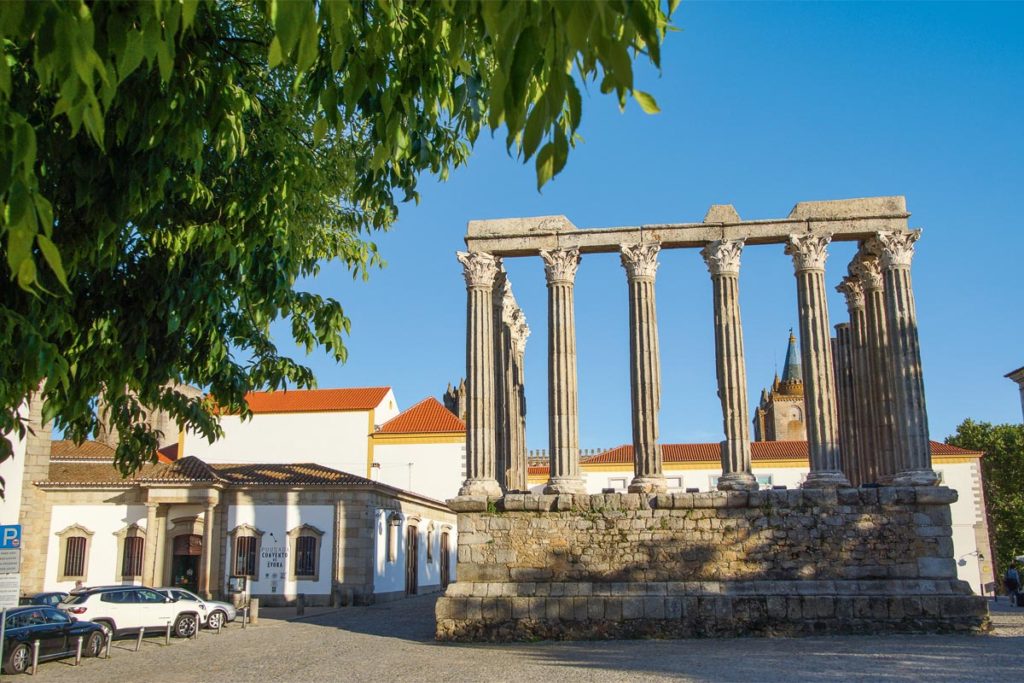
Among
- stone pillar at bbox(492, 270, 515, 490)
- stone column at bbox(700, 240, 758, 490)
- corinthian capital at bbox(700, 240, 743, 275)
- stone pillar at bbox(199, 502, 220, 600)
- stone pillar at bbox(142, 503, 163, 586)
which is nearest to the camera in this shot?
stone column at bbox(700, 240, 758, 490)

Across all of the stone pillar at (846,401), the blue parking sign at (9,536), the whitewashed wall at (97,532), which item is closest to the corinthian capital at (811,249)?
the stone pillar at (846,401)

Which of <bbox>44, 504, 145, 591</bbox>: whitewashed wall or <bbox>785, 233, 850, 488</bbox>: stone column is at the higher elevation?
<bbox>785, 233, 850, 488</bbox>: stone column

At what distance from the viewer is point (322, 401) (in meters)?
40.1

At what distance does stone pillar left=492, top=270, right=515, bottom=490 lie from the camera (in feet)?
71.7

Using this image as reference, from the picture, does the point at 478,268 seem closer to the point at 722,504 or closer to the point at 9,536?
the point at 722,504

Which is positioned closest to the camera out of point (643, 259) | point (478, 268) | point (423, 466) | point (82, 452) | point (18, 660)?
point (18, 660)

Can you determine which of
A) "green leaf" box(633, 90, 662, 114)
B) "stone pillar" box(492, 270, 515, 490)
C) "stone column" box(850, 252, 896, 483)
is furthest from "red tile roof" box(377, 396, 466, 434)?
"green leaf" box(633, 90, 662, 114)

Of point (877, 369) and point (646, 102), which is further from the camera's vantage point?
point (877, 369)

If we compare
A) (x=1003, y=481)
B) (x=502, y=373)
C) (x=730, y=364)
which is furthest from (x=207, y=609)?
(x=1003, y=481)

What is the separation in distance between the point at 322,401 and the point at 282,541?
13503mm

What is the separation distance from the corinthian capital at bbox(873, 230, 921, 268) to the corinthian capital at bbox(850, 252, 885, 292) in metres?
0.71

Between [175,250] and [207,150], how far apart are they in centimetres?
99

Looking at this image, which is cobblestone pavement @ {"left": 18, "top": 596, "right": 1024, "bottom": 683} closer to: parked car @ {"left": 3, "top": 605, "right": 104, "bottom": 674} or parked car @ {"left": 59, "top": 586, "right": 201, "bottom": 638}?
parked car @ {"left": 3, "top": 605, "right": 104, "bottom": 674}

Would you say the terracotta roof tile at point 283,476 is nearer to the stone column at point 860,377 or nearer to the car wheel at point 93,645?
the car wheel at point 93,645
